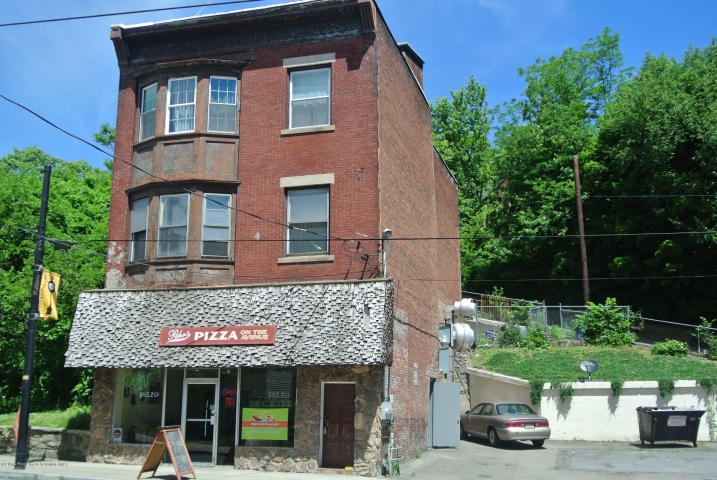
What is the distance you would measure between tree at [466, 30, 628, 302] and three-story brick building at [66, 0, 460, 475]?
20.5 metres

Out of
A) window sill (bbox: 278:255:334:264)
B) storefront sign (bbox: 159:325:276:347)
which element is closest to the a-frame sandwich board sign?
storefront sign (bbox: 159:325:276:347)

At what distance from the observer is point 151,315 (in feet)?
56.7

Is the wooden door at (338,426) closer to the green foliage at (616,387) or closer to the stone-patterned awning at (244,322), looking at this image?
the stone-patterned awning at (244,322)

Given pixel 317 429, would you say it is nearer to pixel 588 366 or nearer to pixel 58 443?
pixel 58 443

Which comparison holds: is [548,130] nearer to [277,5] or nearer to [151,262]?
[277,5]

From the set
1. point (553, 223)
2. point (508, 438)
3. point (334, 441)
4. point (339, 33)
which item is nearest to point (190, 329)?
point (334, 441)

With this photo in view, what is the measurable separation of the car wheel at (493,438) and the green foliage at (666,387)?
5.81 metres

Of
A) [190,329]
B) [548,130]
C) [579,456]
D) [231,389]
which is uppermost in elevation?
[548,130]

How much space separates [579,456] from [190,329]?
11.0 metres

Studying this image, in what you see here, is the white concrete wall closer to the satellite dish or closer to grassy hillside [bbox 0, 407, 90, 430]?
the satellite dish

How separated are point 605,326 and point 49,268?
2172 centimetres

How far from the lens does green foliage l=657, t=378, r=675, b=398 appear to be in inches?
882

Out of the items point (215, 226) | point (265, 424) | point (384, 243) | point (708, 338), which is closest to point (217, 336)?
point (265, 424)

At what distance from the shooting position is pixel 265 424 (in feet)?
53.6
